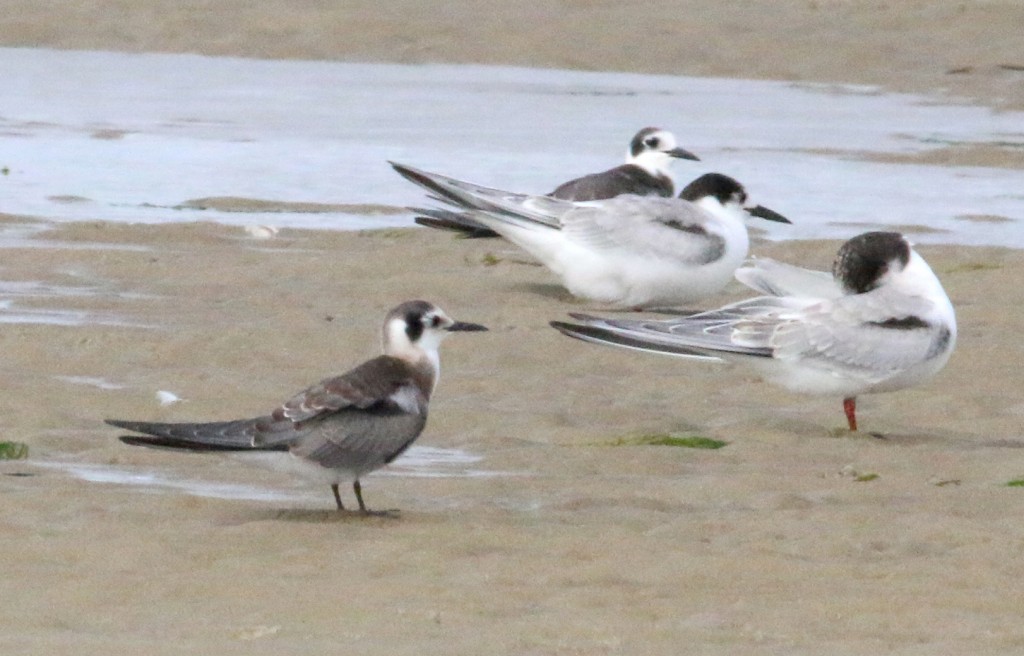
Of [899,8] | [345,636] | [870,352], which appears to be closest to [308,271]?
[870,352]

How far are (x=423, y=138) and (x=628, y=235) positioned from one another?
6.02 metres

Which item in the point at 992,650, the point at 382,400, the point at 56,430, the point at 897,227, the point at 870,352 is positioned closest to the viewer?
the point at 992,650

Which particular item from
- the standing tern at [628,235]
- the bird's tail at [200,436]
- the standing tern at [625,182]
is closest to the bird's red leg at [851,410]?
the bird's tail at [200,436]

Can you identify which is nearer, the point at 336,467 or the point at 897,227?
the point at 336,467

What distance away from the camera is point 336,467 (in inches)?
231

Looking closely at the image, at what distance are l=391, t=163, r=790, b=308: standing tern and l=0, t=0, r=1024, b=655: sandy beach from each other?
0.22m

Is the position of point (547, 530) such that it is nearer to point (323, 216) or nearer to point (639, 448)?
point (639, 448)

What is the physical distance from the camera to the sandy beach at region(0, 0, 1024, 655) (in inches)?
182

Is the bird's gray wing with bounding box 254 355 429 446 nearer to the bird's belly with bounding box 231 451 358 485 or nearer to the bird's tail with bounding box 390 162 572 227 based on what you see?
the bird's belly with bounding box 231 451 358 485

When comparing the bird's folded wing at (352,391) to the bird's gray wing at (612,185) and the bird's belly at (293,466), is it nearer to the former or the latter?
the bird's belly at (293,466)

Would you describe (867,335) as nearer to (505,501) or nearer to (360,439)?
(505,501)

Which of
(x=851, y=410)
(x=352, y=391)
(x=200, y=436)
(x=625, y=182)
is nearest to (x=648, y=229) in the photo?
(x=625, y=182)

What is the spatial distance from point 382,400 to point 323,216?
6.37m

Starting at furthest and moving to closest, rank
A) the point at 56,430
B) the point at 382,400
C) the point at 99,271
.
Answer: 1. the point at 99,271
2. the point at 56,430
3. the point at 382,400
